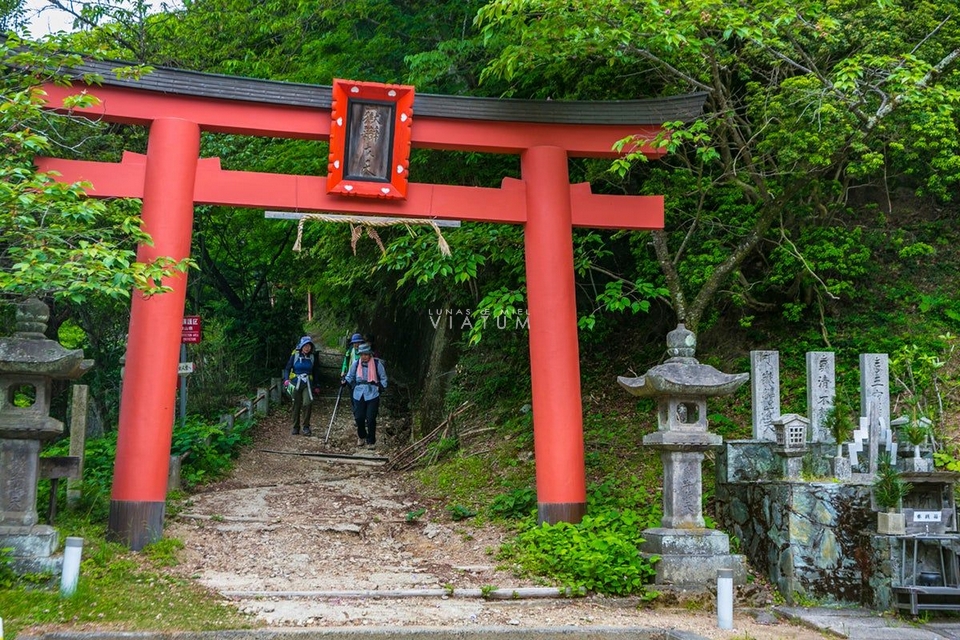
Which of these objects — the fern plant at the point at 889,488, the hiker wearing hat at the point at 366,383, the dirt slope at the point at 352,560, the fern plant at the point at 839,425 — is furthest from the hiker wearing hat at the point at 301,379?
the fern plant at the point at 889,488

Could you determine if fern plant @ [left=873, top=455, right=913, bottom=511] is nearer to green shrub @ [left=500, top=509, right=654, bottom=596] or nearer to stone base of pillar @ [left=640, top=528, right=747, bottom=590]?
stone base of pillar @ [left=640, top=528, right=747, bottom=590]

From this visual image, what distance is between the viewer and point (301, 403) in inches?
698

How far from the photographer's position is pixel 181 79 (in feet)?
31.7

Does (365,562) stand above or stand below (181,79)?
below

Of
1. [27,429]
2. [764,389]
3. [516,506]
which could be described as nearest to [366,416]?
[516,506]

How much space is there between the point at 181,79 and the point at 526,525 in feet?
21.1

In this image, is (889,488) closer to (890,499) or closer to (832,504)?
(890,499)

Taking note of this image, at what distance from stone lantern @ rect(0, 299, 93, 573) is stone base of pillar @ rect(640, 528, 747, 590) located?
18.4 feet

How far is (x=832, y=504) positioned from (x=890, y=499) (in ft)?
1.95

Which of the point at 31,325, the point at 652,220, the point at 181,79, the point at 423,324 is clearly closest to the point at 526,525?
the point at 652,220

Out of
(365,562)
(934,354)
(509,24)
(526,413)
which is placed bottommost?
(365,562)

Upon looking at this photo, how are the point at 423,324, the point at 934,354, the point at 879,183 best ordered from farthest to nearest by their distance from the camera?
the point at 423,324 → the point at 879,183 → the point at 934,354

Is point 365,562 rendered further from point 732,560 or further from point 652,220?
point 652,220

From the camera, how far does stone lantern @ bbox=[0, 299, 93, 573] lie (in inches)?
300
